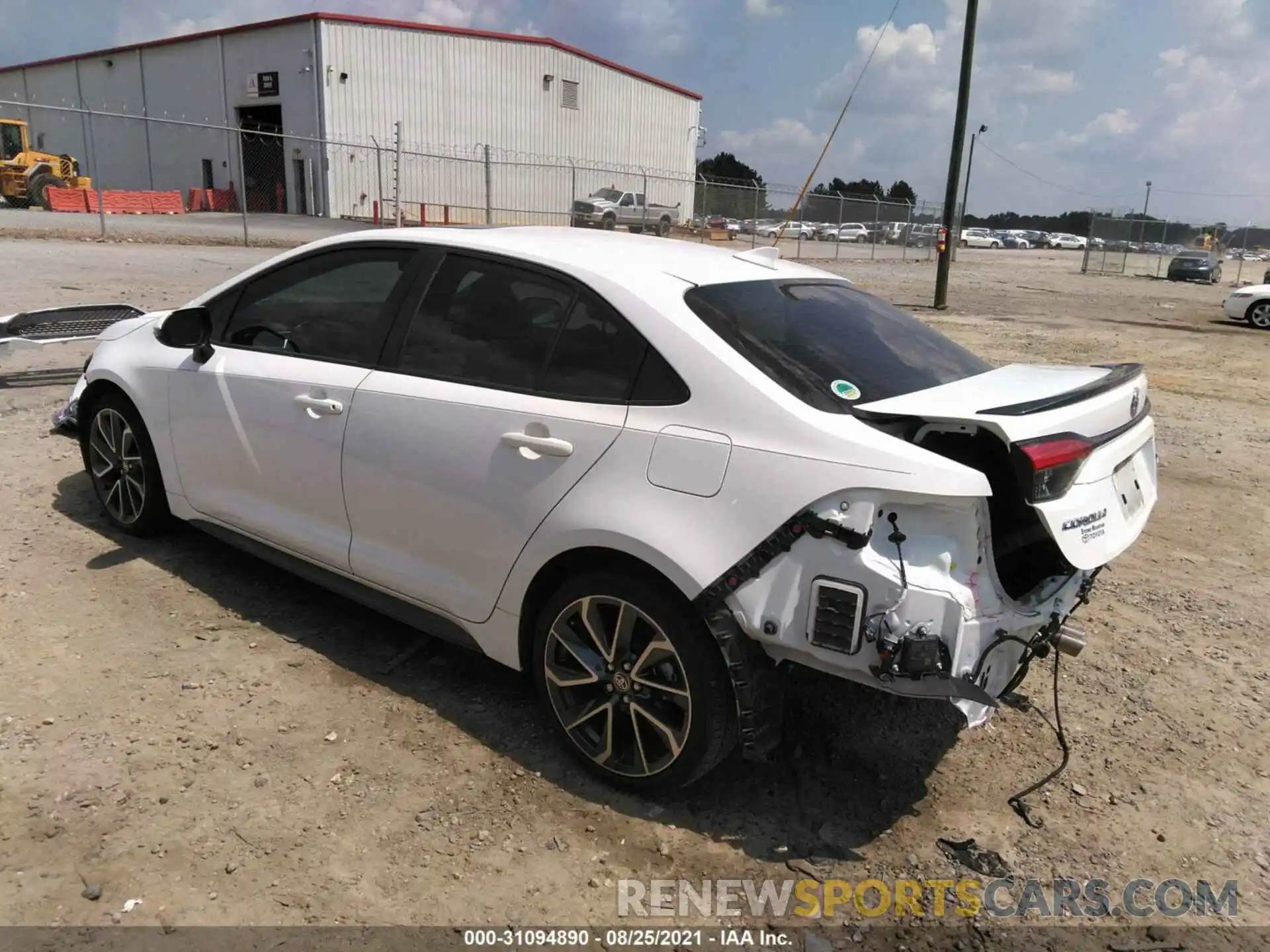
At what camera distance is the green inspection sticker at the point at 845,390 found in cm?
272

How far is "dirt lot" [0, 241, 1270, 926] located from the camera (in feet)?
8.55

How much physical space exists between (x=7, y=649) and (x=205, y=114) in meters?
42.7

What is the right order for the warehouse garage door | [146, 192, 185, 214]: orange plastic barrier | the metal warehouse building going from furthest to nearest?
the warehouse garage door → the metal warehouse building → [146, 192, 185, 214]: orange plastic barrier

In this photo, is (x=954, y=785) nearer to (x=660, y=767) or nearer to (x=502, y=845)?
(x=660, y=767)

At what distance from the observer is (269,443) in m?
3.76

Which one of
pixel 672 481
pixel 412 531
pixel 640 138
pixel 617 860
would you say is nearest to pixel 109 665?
pixel 412 531

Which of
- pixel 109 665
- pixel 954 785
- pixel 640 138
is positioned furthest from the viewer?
pixel 640 138

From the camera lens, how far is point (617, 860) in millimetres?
2711

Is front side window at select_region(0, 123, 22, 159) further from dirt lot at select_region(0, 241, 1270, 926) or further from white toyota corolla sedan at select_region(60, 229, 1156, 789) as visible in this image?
white toyota corolla sedan at select_region(60, 229, 1156, 789)

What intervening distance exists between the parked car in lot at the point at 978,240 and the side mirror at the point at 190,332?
218 feet

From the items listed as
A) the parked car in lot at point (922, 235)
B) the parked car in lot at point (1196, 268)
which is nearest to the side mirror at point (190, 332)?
the parked car in lot at point (1196, 268)

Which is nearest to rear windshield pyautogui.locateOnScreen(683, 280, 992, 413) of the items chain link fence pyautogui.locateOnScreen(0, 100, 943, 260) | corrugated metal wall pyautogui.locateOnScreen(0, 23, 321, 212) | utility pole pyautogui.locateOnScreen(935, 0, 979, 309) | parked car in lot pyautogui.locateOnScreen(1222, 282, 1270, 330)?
utility pole pyautogui.locateOnScreen(935, 0, 979, 309)

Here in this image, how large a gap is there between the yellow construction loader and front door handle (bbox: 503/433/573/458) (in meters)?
35.3

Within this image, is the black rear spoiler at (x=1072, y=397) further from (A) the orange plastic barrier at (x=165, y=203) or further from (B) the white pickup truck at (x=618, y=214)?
(A) the orange plastic barrier at (x=165, y=203)
